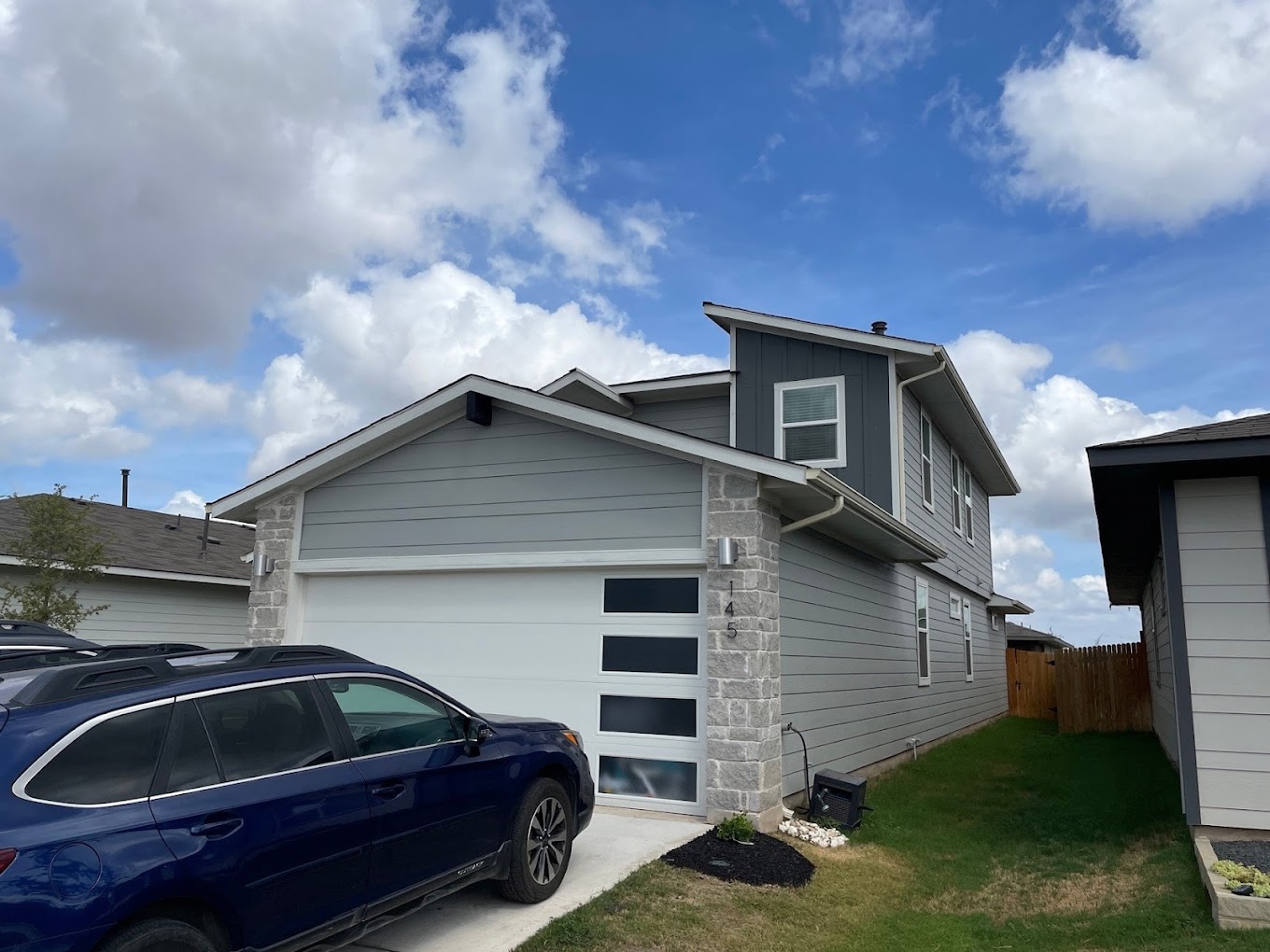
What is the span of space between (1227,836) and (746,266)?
9833 mm

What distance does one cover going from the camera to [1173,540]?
23.9ft

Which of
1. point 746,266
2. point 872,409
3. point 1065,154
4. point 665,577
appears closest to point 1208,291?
point 1065,154

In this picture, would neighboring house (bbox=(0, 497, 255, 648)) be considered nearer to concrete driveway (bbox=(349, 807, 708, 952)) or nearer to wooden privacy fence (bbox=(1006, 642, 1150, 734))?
concrete driveway (bbox=(349, 807, 708, 952))

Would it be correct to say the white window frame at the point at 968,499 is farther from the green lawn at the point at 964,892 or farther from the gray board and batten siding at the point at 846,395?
the green lawn at the point at 964,892

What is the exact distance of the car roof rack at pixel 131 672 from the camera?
11.8ft

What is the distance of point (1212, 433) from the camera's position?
6.99m

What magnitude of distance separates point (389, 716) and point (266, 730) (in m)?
0.89

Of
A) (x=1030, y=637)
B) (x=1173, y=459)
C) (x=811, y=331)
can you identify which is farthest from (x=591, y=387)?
(x=1030, y=637)

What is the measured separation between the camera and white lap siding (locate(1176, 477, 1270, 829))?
22.7 ft

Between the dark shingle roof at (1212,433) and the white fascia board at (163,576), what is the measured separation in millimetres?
12439

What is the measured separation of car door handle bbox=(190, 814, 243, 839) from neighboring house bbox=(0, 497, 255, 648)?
39.1ft

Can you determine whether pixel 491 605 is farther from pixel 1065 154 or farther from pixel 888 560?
pixel 1065 154

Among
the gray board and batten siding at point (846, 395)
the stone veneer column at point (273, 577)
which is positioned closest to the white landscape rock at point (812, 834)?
the gray board and batten siding at point (846, 395)

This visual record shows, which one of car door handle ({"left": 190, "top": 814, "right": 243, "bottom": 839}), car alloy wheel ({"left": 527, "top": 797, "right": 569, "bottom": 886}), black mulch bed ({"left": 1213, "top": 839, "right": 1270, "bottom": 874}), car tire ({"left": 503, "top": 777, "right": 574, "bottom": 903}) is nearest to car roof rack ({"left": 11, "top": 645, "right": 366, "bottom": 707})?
car door handle ({"left": 190, "top": 814, "right": 243, "bottom": 839})
